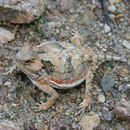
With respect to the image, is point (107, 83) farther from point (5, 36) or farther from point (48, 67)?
point (5, 36)

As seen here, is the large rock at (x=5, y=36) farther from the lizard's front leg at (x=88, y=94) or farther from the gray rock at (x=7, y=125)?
the gray rock at (x=7, y=125)

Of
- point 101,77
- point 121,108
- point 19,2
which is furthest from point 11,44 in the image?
point 121,108

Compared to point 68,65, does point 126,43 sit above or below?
below

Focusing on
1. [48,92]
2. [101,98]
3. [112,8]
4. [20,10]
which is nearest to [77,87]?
[101,98]

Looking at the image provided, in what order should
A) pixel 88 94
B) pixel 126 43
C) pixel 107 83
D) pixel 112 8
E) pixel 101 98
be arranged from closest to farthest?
pixel 88 94 → pixel 101 98 → pixel 107 83 → pixel 126 43 → pixel 112 8

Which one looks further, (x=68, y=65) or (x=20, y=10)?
(x=20, y=10)

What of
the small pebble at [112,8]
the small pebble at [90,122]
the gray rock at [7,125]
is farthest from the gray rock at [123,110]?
the small pebble at [112,8]
